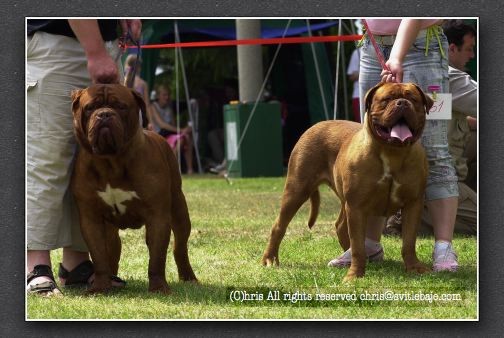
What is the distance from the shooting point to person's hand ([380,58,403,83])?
5207 mm

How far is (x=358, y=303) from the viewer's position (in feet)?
15.8

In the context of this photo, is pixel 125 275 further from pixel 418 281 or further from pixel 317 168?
pixel 418 281

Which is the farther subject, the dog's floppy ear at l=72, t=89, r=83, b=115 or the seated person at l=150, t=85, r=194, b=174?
the seated person at l=150, t=85, r=194, b=174

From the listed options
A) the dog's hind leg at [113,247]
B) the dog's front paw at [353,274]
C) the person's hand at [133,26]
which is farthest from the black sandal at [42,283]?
the dog's front paw at [353,274]

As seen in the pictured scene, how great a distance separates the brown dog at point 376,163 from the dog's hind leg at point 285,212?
2cm

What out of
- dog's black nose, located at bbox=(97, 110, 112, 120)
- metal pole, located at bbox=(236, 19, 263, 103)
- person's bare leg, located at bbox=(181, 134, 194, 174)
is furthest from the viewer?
person's bare leg, located at bbox=(181, 134, 194, 174)

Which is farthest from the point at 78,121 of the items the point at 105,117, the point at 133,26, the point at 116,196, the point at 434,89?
the point at 434,89

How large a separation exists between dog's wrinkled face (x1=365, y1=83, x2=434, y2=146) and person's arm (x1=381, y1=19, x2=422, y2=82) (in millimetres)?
173

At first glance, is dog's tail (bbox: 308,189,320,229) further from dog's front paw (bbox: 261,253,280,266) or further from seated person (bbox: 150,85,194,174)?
seated person (bbox: 150,85,194,174)

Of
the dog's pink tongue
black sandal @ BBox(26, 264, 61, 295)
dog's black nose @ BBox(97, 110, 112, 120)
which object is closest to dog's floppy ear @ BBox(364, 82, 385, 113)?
the dog's pink tongue

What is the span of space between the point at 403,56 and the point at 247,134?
7.65 m

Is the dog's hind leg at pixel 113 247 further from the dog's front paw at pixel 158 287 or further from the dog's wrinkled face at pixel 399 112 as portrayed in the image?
the dog's wrinkled face at pixel 399 112

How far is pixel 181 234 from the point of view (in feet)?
17.5

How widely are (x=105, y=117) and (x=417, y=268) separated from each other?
203 cm
